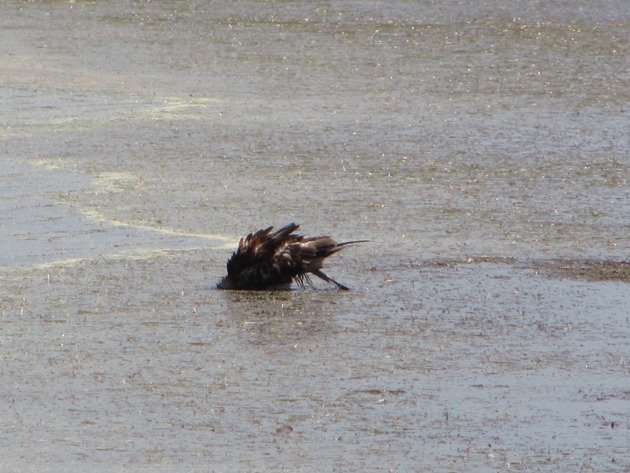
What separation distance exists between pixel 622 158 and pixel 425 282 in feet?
11.2

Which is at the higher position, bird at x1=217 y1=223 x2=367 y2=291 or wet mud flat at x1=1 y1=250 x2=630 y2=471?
bird at x1=217 y1=223 x2=367 y2=291

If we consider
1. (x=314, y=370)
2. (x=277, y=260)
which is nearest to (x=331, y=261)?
(x=277, y=260)

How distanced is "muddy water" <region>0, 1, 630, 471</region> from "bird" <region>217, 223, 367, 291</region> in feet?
0.36

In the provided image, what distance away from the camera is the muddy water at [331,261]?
17.0ft

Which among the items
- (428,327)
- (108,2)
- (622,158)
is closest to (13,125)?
(622,158)

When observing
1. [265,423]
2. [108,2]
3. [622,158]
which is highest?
[108,2]

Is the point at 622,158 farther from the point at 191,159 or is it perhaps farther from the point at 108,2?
the point at 108,2

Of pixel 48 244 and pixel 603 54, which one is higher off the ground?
pixel 603 54

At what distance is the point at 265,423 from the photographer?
205 inches

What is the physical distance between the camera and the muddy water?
5.17 m

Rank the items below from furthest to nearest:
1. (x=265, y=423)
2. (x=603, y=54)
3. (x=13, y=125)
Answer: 1. (x=603, y=54)
2. (x=13, y=125)
3. (x=265, y=423)

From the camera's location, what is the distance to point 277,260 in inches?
281

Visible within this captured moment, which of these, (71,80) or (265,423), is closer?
(265,423)

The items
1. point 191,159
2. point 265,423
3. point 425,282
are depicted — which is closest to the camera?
point 265,423
